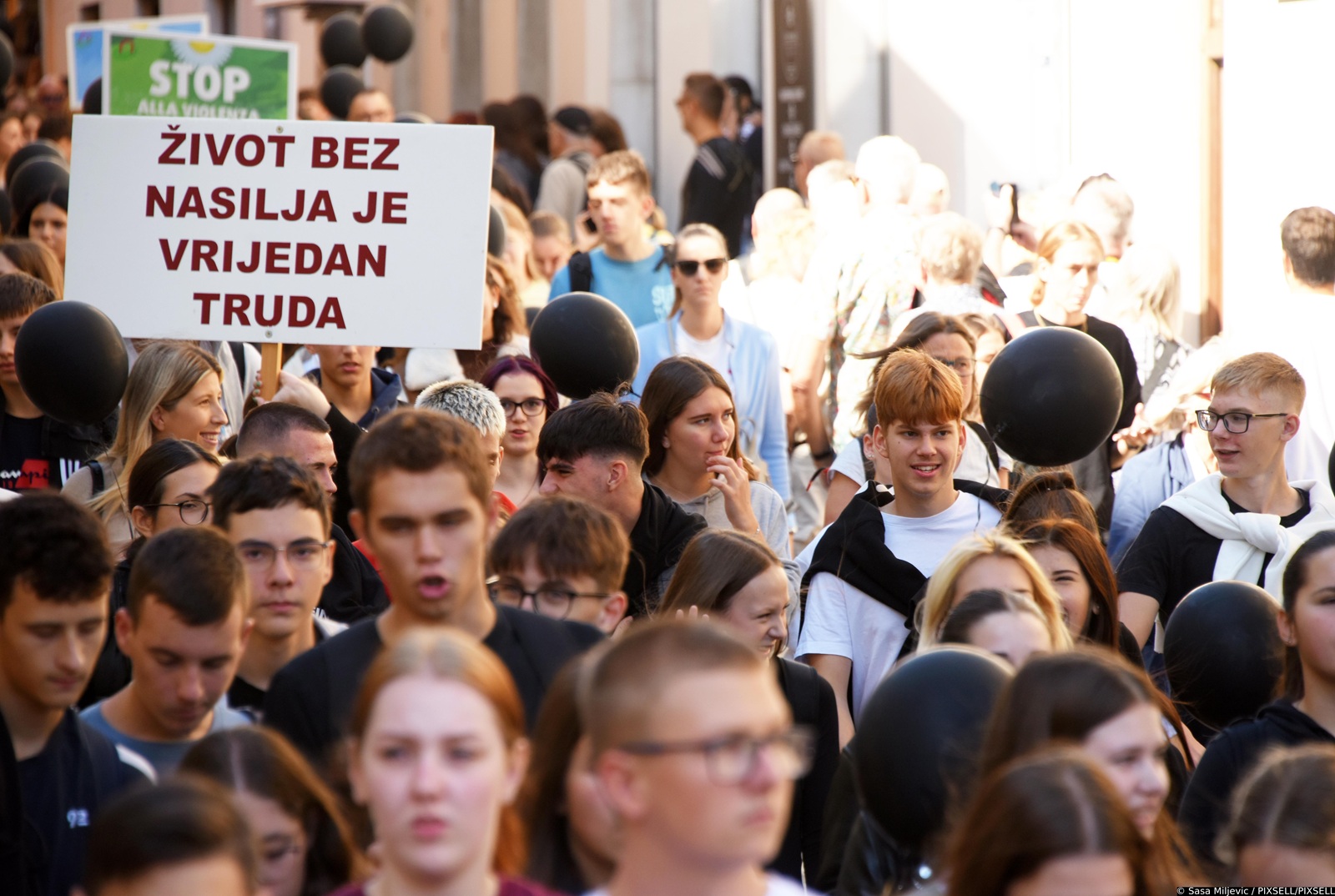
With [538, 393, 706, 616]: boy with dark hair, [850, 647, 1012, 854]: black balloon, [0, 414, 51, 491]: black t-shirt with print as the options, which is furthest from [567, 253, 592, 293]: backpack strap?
[850, 647, 1012, 854]: black balloon

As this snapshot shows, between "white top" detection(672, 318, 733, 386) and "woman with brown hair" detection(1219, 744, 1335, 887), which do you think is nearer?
"woman with brown hair" detection(1219, 744, 1335, 887)

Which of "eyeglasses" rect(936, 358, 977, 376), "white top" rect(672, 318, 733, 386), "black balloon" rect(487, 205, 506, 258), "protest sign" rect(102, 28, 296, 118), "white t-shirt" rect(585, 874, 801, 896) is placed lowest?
"white t-shirt" rect(585, 874, 801, 896)

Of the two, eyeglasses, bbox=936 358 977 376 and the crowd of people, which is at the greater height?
eyeglasses, bbox=936 358 977 376

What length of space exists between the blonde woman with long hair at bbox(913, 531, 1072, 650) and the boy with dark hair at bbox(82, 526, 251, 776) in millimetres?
1685

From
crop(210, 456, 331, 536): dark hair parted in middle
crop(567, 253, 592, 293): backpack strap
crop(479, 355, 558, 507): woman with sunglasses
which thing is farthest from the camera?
crop(567, 253, 592, 293): backpack strap

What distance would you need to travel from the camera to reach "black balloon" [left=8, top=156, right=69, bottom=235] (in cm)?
1082

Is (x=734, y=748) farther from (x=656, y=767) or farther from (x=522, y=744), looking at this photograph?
(x=522, y=744)

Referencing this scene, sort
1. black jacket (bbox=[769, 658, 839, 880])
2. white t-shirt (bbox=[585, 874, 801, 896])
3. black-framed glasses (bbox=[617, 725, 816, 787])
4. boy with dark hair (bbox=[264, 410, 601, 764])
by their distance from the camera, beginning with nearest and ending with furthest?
1. black-framed glasses (bbox=[617, 725, 816, 787])
2. white t-shirt (bbox=[585, 874, 801, 896])
3. boy with dark hair (bbox=[264, 410, 601, 764])
4. black jacket (bbox=[769, 658, 839, 880])

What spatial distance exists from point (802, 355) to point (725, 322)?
133 cm

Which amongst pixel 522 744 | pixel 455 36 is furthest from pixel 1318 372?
pixel 455 36

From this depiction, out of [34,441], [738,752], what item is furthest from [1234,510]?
[34,441]

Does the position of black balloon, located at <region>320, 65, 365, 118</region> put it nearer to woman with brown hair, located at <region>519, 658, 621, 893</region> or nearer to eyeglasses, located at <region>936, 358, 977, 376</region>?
eyeglasses, located at <region>936, 358, 977, 376</region>

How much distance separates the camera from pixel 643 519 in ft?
18.9

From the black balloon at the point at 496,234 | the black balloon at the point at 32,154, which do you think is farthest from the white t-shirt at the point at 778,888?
the black balloon at the point at 32,154
